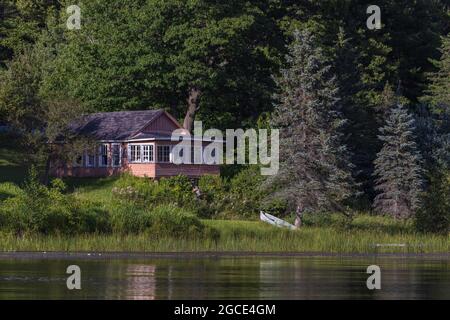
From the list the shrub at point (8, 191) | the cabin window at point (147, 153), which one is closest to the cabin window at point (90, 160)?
the cabin window at point (147, 153)

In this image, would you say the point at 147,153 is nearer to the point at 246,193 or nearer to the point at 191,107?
the point at 246,193

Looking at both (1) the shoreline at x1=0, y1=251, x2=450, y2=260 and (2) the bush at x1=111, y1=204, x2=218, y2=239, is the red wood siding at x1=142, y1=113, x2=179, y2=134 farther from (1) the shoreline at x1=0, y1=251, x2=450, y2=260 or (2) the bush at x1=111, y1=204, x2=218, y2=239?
(1) the shoreline at x1=0, y1=251, x2=450, y2=260

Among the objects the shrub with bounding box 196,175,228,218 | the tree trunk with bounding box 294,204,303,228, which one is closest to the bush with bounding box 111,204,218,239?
the tree trunk with bounding box 294,204,303,228

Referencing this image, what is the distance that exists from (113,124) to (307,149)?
71.6 ft

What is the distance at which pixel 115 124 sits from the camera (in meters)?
92.7

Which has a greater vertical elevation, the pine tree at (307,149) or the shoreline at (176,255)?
the pine tree at (307,149)

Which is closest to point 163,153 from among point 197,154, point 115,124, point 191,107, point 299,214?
point 197,154

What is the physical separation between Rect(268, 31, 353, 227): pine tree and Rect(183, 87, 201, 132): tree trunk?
2166 centimetres

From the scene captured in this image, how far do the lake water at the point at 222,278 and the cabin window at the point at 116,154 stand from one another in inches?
1347

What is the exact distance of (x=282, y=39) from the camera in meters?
103

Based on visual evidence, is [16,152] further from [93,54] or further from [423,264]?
[423,264]

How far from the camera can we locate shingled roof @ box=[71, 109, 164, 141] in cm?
9081

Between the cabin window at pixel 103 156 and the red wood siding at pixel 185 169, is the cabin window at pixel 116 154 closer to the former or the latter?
the cabin window at pixel 103 156

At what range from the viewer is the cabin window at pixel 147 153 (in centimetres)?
8800
